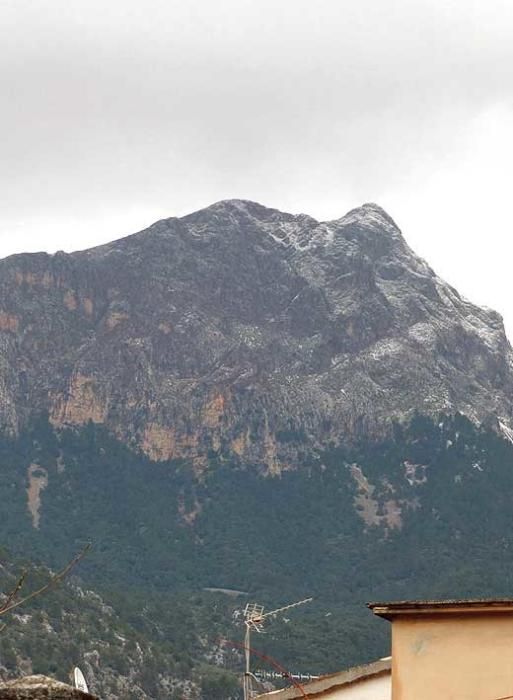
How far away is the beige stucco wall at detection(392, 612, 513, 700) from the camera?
13391mm

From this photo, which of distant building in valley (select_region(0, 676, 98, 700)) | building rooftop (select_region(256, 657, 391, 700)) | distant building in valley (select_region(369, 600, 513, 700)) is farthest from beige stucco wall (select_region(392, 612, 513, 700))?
distant building in valley (select_region(0, 676, 98, 700))

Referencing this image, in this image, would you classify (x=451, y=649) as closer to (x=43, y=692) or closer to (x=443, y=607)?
(x=443, y=607)

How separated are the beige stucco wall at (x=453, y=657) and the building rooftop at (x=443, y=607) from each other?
4 centimetres

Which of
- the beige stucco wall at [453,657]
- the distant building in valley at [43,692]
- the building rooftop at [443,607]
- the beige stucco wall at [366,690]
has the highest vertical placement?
the beige stucco wall at [366,690]

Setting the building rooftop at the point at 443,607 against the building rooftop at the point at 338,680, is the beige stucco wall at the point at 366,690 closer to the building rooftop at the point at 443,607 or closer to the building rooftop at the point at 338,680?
the building rooftop at the point at 338,680

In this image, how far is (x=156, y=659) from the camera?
523 ft

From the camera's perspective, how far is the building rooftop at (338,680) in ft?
60.9

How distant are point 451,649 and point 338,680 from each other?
538 centimetres

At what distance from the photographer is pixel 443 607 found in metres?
13.7

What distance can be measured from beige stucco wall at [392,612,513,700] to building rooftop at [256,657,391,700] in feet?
15.7

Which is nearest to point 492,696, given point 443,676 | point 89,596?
point 443,676

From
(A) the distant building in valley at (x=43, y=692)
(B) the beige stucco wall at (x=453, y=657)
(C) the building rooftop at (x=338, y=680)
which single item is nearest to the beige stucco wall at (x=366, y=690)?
(C) the building rooftop at (x=338, y=680)

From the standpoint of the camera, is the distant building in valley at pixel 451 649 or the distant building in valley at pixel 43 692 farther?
the distant building in valley at pixel 451 649

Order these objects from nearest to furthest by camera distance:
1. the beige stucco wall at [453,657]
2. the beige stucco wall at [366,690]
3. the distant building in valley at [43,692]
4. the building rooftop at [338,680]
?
the distant building in valley at [43,692]
the beige stucco wall at [453,657]
the beige stucco wall at [366,690]
the building rooftop at [338,680]
